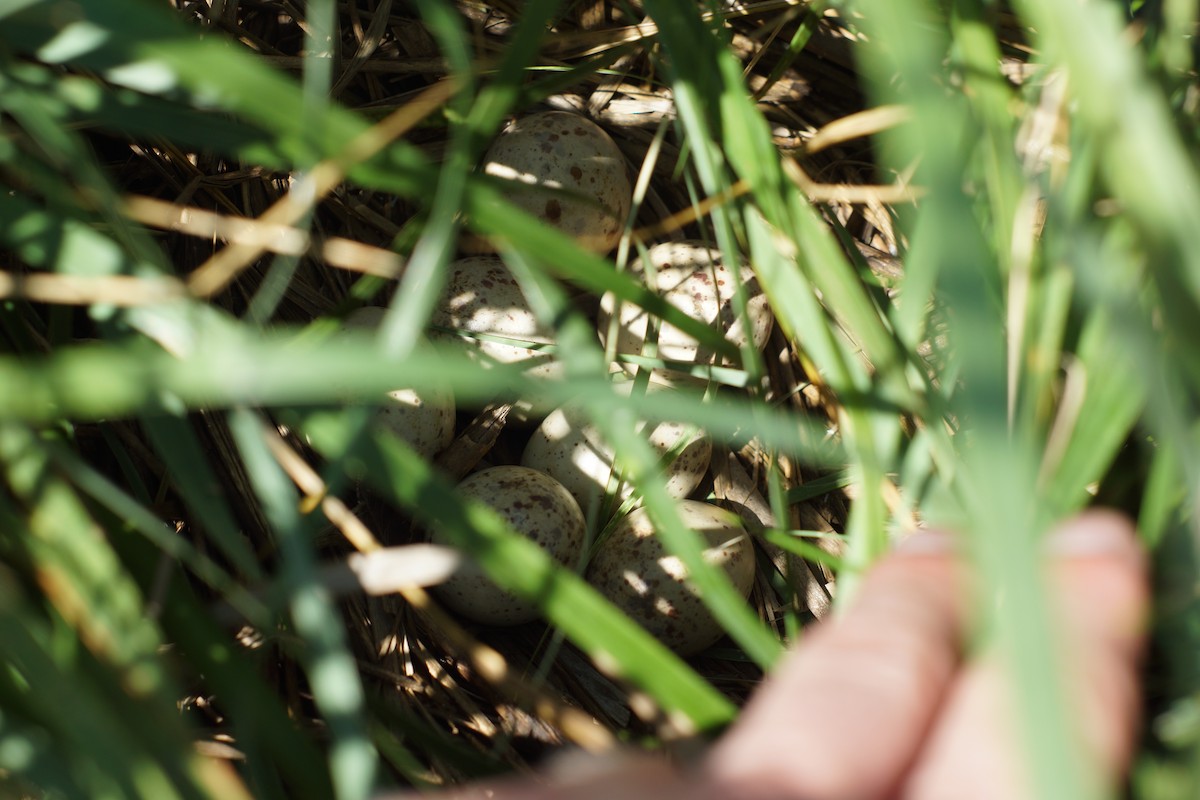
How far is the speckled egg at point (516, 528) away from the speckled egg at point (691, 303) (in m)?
0.26

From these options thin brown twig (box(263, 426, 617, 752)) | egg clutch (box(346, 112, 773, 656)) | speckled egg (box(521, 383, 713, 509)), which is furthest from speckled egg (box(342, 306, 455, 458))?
thin brown twig (box(263, 426, 617, 752))

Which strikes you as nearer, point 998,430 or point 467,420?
point 998,430

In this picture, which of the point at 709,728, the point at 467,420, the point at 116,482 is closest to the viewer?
the point at 709,728

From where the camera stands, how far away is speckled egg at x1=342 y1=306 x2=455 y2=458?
128 centimetres

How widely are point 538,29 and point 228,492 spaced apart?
2.43ft

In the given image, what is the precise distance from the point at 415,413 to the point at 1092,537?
34.6 inches

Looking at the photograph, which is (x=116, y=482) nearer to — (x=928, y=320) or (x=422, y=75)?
(x=422, y=75)

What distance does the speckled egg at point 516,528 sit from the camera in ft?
3.96

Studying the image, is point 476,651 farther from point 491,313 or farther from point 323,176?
point 491,313

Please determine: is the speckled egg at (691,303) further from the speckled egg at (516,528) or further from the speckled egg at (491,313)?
the speckled egg at (516,528)

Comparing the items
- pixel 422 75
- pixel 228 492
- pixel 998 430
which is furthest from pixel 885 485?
pixel 422 75

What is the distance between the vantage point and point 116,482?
115 centimetres

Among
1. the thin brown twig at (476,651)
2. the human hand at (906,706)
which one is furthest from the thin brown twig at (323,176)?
the human hand at (906,706)

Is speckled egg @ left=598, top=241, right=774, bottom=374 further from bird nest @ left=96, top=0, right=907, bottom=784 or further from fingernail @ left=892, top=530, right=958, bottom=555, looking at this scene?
fingernail @ left=892, top=530, right=958, bottom=555
